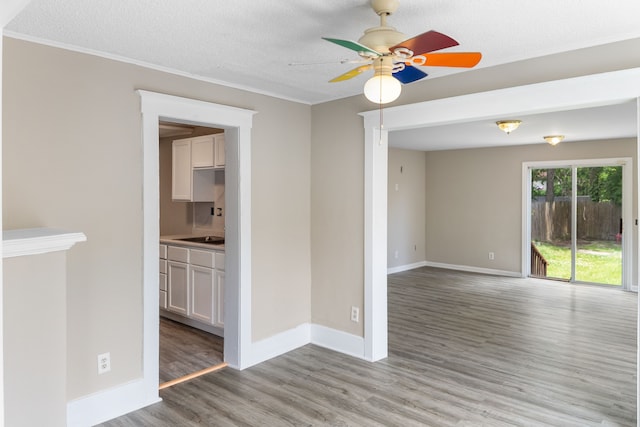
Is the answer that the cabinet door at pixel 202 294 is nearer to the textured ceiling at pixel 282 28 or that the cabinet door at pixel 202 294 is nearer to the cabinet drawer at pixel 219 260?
the cabinet drawer at pixel 219 260

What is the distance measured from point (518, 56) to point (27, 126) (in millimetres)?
2988

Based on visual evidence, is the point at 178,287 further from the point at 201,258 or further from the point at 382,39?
the point at 382,39

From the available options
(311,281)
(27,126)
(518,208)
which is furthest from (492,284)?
(27,126)

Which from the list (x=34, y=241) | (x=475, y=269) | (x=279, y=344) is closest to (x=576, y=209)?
(x=475, y=269)

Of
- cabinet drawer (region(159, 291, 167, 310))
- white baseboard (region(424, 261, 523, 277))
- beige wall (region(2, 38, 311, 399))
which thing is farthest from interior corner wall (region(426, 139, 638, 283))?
beige wall (region(2, 38, 311, 399))

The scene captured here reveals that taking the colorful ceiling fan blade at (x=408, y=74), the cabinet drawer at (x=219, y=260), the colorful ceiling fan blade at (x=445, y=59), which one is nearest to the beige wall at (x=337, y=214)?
the cabinet drawer at (x=219, y=260)

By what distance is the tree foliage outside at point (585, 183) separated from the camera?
269 inches

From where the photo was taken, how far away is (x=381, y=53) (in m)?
1.88

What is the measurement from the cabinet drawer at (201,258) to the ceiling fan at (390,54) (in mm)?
2748

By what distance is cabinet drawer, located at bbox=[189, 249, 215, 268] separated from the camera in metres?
4.21

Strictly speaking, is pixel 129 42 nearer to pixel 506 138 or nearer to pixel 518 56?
pixel 518 56

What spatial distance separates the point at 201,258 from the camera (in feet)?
14.2

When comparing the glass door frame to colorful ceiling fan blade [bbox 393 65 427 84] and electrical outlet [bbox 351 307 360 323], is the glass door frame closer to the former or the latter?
electrical outlet [bbox 351 307 360 323]

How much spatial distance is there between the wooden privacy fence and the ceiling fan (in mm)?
6312
